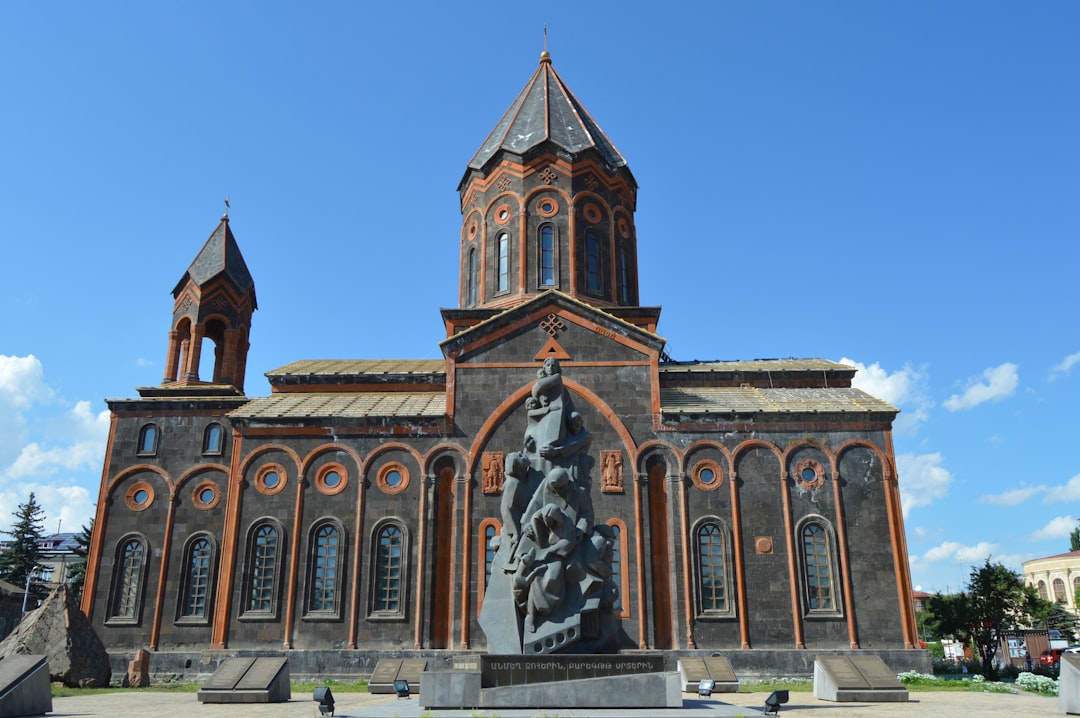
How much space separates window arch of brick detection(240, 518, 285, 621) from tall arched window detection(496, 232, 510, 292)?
38.4 feet

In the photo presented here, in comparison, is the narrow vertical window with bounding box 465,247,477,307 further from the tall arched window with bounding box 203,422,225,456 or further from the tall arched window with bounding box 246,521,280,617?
the tall arched window with bounding box 246,521,280,617

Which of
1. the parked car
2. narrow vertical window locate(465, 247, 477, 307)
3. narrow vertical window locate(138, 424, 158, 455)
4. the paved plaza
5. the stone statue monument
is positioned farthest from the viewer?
the parked car

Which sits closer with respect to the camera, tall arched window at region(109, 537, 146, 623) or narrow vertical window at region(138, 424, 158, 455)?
tall arched window at region(109, 537, 146, 623)

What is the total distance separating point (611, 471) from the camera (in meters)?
24.5

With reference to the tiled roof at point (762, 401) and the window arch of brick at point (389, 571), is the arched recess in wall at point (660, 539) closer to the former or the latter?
the tiled roof at point (762, 401)

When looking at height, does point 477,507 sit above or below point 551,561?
above

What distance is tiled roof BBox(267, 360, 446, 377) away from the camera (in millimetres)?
28922

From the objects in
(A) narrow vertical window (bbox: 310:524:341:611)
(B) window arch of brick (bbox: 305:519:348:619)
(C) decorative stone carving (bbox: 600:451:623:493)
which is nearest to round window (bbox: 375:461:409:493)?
(B) window arch of brick (bbox: 305:519:348:619)

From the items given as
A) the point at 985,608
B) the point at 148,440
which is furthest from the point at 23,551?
the point at 985,608

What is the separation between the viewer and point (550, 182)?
1197 inches

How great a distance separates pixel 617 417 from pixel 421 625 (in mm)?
8578

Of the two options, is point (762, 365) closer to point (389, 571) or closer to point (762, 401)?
point (762, 401)

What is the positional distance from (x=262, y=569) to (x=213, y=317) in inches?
414

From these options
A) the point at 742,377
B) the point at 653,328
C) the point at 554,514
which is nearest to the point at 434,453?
the point at 653,328
